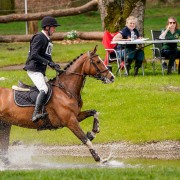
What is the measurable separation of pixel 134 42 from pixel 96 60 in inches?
271

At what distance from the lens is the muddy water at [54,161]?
50.5ft

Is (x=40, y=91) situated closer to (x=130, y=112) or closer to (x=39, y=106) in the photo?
(x=39, y=106)

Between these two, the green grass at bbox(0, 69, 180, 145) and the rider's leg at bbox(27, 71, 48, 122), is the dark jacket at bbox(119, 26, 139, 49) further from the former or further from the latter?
the rider's leg at bbox(27, 71, 48, 122)

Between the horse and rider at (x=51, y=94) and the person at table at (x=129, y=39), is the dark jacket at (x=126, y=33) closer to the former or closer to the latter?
the person at table at (x=129, y=39)

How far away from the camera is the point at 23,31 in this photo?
39.8 m

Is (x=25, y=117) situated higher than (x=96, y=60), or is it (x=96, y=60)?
(x=96, y=60)

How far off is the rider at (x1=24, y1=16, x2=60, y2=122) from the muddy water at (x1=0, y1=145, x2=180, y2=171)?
893 mm

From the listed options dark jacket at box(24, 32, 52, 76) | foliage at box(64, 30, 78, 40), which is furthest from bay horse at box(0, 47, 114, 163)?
foliage at box(64, 30, 78, 40)

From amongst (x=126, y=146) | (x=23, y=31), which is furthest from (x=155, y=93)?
(x=23, y=31)

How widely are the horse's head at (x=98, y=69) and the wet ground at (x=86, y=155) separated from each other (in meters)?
1.46

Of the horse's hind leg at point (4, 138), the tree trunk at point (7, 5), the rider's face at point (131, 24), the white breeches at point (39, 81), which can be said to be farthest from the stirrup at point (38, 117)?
the tree trunk at point (7, 5)

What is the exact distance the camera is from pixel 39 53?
15406 mm

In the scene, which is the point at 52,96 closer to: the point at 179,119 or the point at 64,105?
the point at 64,105

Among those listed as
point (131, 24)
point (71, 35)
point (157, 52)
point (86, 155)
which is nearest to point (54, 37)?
point (71, 35)
